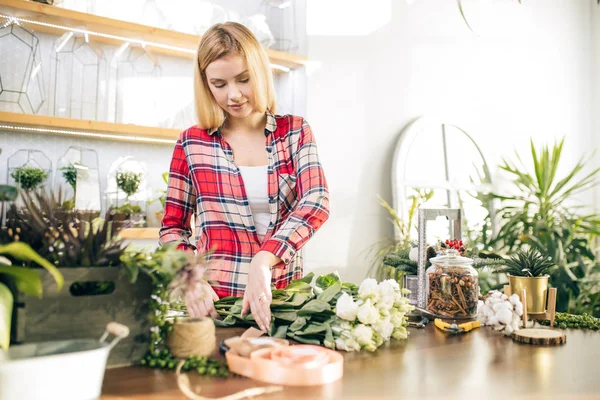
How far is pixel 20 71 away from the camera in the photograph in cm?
273

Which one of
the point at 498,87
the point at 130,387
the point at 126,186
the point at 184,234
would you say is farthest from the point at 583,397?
the point at 498,87

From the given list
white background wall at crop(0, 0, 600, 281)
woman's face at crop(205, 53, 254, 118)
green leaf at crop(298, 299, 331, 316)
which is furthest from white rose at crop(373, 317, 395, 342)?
white background wall at crop(0, 0, 600, 281)

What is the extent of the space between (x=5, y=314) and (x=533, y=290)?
1219 millimetres

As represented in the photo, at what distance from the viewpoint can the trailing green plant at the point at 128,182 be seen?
2.96 metres

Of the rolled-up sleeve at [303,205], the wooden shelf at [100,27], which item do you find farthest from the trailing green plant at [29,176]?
the rolled-up sleeve at [303,205]

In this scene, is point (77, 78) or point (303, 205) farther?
point (77, 78)

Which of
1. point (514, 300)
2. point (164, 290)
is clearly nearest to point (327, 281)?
point (514, 300)

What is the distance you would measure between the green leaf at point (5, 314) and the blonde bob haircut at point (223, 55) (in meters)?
0.98

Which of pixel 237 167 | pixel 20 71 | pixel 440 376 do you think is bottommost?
pixel 440 376

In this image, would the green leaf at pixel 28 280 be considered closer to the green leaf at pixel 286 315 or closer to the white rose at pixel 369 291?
the green leaf at pixel 286 315

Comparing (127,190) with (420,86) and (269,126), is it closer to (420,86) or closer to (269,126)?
(269,126)

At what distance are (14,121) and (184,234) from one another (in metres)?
1.44

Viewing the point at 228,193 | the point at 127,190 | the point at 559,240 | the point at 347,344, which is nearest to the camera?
the point at 347,344

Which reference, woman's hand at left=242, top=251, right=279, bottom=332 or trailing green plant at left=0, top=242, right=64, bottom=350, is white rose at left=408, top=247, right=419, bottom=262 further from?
trailing green plant at left=0, top=242, right=64, bottom=350
